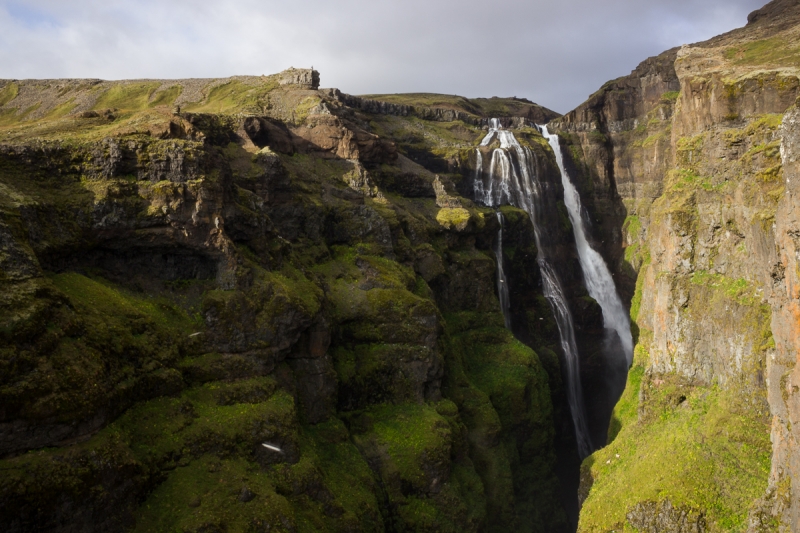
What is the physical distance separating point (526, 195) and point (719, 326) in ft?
Result: 121

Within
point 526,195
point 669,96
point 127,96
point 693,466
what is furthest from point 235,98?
point 669,96

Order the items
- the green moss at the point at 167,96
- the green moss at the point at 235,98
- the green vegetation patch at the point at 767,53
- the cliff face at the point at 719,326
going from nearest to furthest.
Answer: the cliff face at the point at 719,326, the green vegetation patch at the point at 767,53, the green moss at the point at 235,98, the green moss at the point at 167,96

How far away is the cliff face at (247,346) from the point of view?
2047 cm

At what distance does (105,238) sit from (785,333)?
2922 cm

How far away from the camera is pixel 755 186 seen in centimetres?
3011

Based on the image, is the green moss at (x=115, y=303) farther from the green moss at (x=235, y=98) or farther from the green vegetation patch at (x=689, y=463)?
the green moss at (x=235, y=98)

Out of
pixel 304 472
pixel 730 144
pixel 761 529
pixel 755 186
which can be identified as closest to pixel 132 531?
pixel 304 472

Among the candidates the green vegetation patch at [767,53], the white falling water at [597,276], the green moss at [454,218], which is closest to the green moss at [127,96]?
the green moss at [454,218]

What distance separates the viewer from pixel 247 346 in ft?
94.7

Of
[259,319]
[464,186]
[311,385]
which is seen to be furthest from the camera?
[464,186]

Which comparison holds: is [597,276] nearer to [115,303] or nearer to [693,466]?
[693,466]

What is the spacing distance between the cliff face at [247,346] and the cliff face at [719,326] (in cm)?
947

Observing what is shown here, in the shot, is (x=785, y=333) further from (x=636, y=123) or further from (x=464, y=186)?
(x=636, y=123)

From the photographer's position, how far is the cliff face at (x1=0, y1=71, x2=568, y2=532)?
67.2 feet
